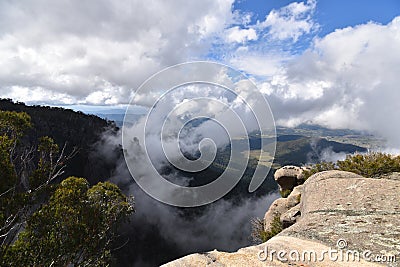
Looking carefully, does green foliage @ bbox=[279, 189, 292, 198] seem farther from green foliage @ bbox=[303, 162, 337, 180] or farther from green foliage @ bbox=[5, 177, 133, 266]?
green foliage @ bbox=[5, 177, 133, 266]

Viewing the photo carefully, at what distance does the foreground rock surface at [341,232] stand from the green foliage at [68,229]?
417 inches

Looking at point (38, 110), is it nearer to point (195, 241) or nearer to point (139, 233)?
point (139, 233)

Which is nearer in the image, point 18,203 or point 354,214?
point 354,214

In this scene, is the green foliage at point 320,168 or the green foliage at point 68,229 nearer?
the green foliage at point 68,229

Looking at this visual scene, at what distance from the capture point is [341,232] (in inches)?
232

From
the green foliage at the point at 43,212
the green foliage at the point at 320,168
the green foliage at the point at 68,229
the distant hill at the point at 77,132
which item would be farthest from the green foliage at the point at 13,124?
the distant hill at the point at 77,132

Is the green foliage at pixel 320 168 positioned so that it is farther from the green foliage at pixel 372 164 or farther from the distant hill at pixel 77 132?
the distant hill at pixel 77 132

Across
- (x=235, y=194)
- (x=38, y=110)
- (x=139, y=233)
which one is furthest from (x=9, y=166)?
(x=235, y=194)

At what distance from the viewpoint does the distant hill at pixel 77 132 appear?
90375mm

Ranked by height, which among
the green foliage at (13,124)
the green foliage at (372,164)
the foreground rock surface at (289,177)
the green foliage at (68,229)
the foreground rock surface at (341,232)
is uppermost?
the green foliage at (13,124)

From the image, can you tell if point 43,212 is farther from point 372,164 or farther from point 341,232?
point 372,164

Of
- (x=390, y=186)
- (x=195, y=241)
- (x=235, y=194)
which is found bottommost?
(x=195, y=241)

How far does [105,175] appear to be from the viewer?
11862 cm

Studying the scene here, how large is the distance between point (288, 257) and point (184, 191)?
15006cm
